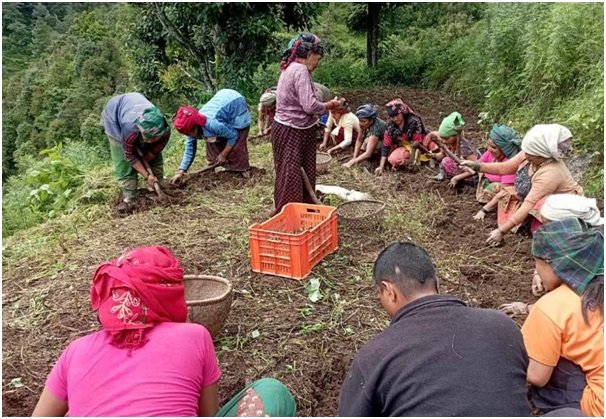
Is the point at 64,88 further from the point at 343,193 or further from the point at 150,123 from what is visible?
the point at 343,193

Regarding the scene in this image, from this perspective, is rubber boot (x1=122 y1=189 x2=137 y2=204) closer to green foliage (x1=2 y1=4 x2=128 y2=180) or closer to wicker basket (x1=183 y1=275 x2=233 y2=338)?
wicker basket (x1=183 y1=275 x2=233 y2=338)

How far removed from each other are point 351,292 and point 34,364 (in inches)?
79.6

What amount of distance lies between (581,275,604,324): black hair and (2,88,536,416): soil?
4.32 ft

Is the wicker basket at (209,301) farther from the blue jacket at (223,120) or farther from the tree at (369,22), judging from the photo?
the tree at (369,22)

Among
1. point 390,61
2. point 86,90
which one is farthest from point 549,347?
point 86,90

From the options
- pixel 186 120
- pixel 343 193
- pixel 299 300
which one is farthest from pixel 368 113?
pixel 299 300

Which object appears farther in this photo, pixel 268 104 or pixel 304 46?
pixel 268 104

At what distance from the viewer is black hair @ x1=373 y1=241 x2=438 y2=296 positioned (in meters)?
1.94

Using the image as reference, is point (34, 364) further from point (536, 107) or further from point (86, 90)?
point (86, 90)

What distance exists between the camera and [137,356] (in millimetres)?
1812

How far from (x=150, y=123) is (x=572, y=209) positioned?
373 cm

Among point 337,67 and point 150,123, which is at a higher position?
point 150,123

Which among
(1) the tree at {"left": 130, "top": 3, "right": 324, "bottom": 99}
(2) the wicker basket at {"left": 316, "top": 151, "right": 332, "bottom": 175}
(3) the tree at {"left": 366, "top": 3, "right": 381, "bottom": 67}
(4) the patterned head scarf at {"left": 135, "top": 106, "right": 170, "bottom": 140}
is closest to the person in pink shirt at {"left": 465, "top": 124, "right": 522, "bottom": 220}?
(2) the wicker basket at {"left": 316, "top": 151, "right": 332, "bottom": 175}

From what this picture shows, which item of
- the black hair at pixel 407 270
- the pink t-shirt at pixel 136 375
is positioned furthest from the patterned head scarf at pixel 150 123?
the black hair at pixel 407 270
